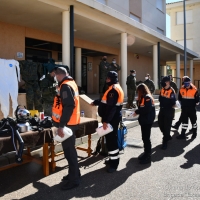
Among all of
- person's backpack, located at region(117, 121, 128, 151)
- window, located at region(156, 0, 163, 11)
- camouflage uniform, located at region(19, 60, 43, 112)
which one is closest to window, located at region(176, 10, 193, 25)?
window, located at region(156, 0, 163, 11)

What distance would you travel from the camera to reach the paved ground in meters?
3.56

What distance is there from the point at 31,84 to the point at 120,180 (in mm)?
4394

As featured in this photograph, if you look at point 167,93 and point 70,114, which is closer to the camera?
point 70,114

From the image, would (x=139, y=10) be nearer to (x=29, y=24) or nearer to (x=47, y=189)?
(x=29, y=24)

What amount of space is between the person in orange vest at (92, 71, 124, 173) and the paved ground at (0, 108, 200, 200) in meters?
0.33

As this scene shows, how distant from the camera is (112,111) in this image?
4316 mm

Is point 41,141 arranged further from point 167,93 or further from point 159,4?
point 159,4

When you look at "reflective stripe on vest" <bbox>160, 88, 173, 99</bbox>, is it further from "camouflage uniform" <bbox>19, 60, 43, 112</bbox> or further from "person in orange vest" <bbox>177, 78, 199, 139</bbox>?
"camouflage uniform" <bbox>19, 60, 43, 112</bbox>

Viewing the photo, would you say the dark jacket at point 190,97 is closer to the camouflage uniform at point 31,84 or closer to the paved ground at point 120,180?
the paved ground at point 120,180

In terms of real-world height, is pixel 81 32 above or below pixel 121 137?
above

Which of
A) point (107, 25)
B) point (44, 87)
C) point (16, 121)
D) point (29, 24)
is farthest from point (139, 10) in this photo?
point (16, 121)

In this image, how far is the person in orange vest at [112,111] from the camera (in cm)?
432

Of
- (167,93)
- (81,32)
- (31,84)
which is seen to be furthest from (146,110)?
(81,32)

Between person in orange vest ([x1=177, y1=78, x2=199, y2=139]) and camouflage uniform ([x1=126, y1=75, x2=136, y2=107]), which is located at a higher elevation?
camouflage uniform ([x1=126, y1=75, x2=136, y2=107])
